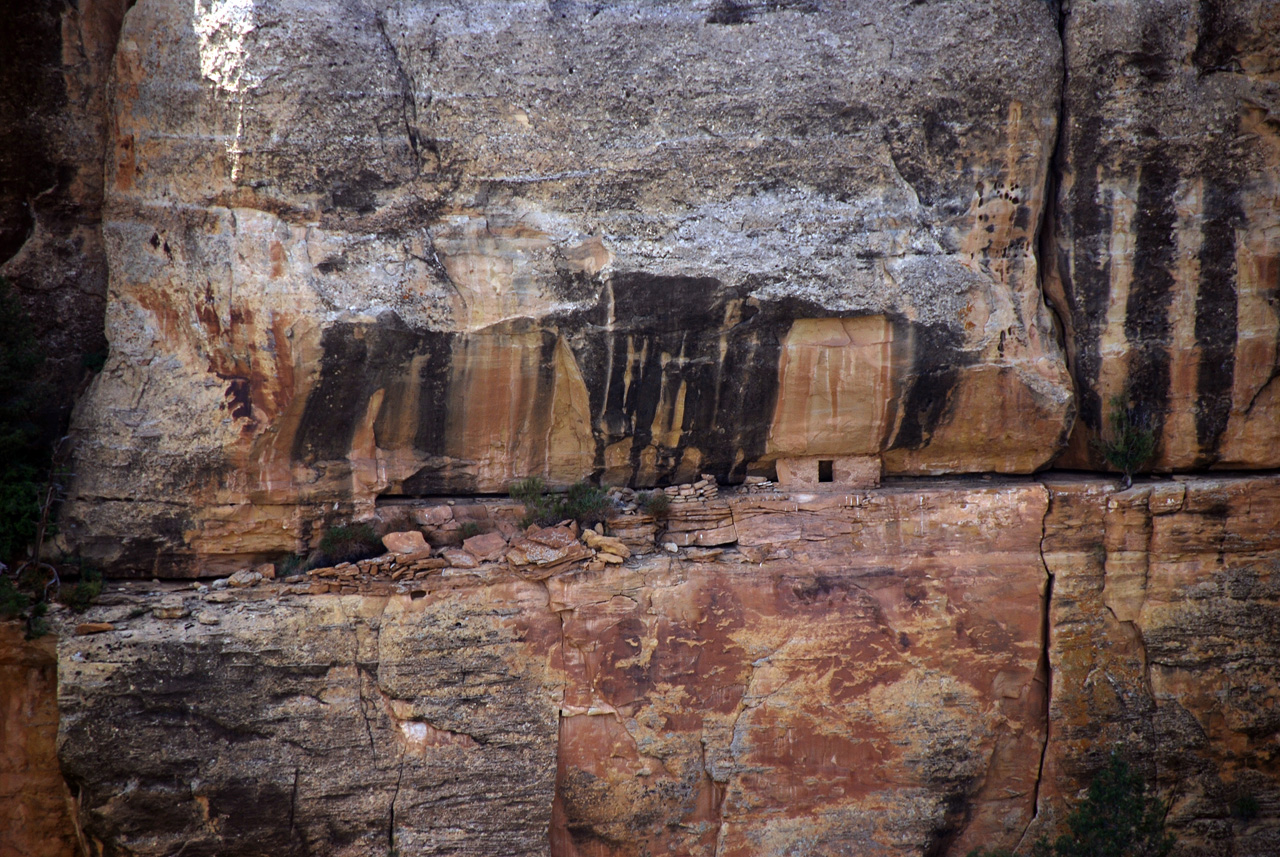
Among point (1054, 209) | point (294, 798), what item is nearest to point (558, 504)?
point (294, 798)

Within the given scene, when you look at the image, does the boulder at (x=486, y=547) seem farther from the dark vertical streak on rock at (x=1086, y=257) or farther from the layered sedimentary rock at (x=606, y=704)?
the dark vertical streak on rock at (x=1086, y=257)

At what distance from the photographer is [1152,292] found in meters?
8.93

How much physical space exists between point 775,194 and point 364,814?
25.1ft

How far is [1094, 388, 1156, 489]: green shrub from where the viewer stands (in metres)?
9.27

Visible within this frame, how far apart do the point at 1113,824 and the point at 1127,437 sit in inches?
161

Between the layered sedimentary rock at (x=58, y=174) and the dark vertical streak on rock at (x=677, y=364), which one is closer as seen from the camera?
the layered sedimentary rock at (x=58, y=174)

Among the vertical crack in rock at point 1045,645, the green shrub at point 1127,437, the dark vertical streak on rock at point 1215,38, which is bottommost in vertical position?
the vertical crack in rock at point 1045,645

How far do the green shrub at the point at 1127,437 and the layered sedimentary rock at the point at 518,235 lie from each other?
1.00 metres

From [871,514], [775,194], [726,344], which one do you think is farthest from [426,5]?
[871,514]

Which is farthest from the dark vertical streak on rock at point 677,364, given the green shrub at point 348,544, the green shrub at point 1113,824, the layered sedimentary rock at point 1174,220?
the green shrub at point 1113,824

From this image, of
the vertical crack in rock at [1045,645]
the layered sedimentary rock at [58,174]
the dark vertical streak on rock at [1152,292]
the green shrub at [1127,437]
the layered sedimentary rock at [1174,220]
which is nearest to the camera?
the layered sedimentary rock at [58,174]

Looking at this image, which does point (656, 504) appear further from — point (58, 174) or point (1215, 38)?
point (1215, 38)

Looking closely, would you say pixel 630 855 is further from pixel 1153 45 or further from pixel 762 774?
pixel 1153 45

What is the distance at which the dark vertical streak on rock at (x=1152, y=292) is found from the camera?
8.69 m
